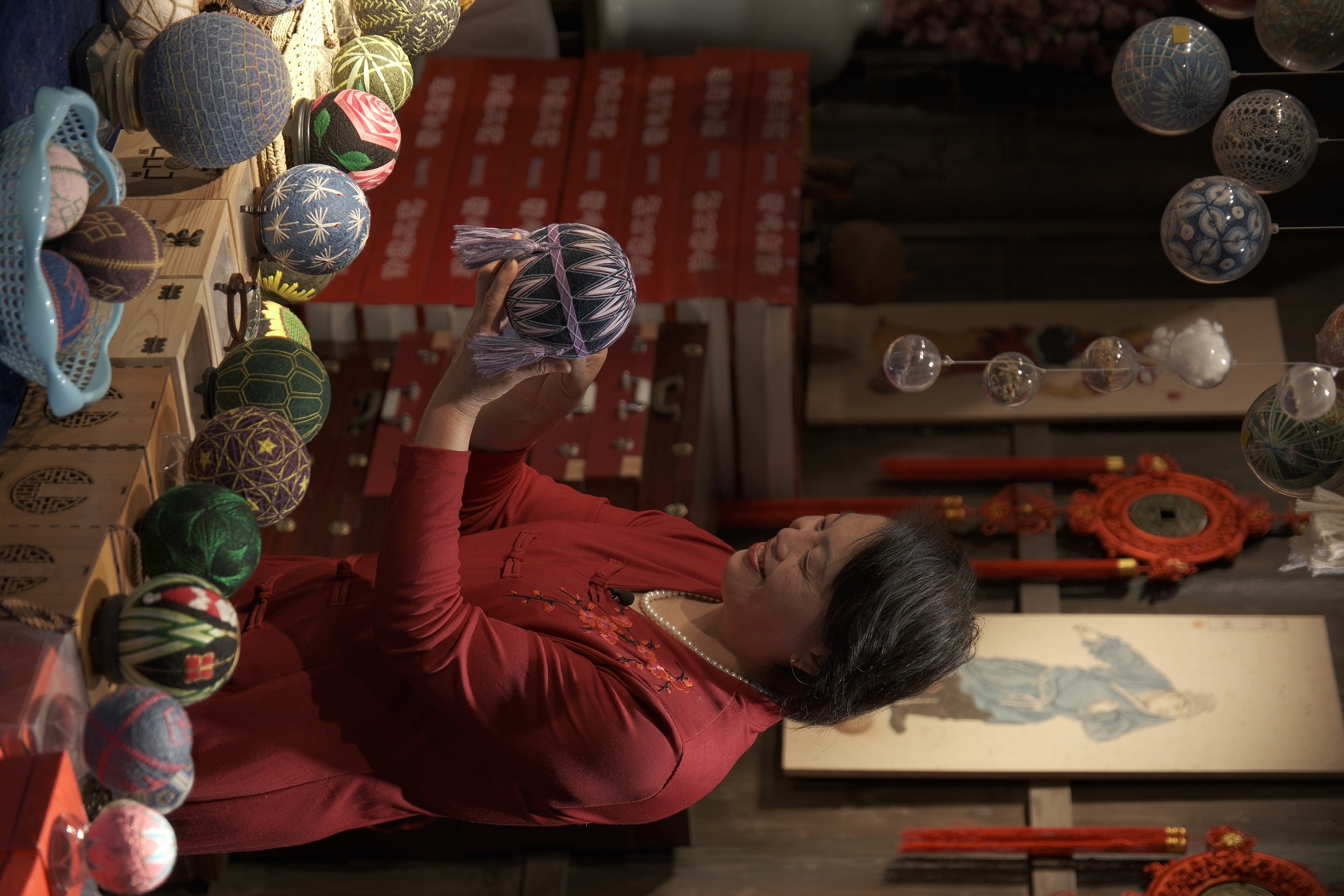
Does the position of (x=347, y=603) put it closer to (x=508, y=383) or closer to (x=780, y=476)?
(x=508, y=383)

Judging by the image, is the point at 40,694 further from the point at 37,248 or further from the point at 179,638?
the point at 37,248

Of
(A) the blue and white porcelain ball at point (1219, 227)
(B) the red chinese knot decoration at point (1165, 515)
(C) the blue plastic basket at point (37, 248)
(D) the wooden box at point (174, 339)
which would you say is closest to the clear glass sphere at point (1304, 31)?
(A) the blue and white porcelain ball at point (1219, 227)

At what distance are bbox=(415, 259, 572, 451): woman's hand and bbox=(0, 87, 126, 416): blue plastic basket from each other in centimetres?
37

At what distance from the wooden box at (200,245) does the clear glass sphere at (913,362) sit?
4.48 feet

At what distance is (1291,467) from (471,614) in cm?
148

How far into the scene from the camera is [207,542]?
1.55m

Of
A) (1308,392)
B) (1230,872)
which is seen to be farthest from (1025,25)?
(1308,392)

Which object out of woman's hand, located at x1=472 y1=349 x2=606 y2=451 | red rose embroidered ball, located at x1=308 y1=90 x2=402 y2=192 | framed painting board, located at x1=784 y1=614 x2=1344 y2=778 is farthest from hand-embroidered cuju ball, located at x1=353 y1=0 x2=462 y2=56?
framed painting board, located at x1=784 y1=614 x2=1344 y2=778

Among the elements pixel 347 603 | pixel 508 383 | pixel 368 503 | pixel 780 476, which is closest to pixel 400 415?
pixel 368 503

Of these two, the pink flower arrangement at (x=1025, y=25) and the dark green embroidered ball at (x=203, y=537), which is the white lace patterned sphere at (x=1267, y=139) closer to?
the dark green embroidered ball at (x=203, y=537)

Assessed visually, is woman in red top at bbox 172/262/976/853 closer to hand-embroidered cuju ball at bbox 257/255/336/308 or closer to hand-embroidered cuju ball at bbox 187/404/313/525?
hand-embroidered cuju ball at bbox 187/404/313/525

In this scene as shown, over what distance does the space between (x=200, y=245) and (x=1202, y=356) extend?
1753 mm

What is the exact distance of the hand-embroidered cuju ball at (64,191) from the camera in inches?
51.1

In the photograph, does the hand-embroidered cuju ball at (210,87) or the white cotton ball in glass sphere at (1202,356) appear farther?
the white cotton ball in glass sphere at (1202,356)
